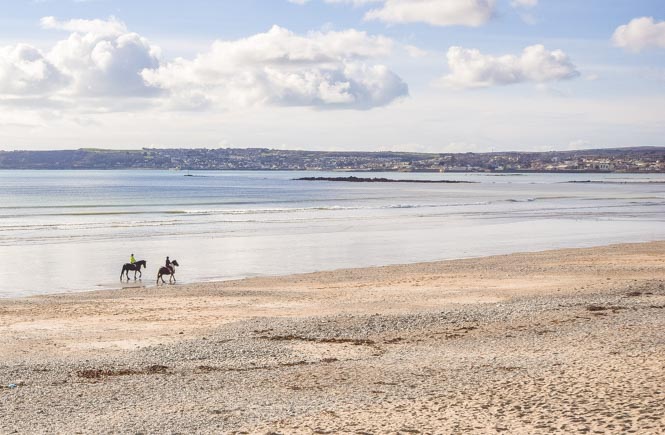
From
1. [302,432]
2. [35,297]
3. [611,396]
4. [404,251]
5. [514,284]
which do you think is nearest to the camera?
[302,432]

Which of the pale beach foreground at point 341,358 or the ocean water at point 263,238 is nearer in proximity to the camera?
the pale beach foreground at point 341,358

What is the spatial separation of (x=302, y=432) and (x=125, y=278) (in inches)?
741

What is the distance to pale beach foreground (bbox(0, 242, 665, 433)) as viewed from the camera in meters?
10.5

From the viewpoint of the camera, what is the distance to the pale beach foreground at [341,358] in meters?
10.5

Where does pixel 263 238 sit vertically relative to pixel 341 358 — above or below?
below

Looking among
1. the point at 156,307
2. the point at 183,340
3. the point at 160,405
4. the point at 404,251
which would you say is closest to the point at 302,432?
the point at 160,405

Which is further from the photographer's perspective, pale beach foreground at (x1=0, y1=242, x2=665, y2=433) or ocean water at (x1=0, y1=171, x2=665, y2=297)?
ocean water at (x1=0, y1=171, x2=665, y2=297)

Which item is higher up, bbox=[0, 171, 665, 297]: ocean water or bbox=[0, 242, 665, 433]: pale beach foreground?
bbox=[0, 242, 665, 433]: pale beach foreground

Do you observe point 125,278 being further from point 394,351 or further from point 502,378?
point 502,378

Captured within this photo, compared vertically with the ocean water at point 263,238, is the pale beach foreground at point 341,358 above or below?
above

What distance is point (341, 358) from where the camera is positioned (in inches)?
571

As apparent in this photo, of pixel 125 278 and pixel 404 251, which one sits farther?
pixel 404 251

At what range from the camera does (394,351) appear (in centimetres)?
1498

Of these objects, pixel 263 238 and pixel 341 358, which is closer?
pixel 341 358
